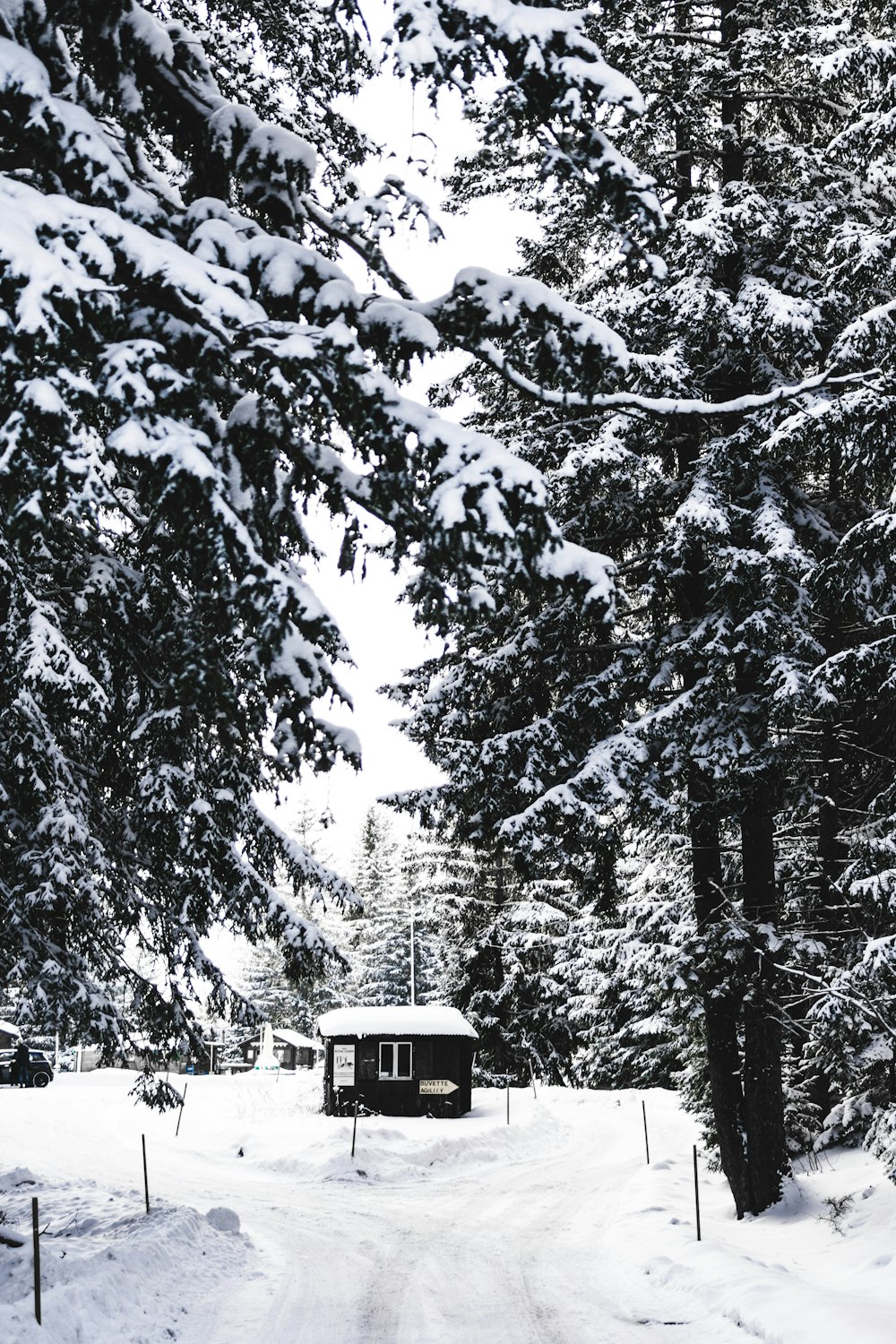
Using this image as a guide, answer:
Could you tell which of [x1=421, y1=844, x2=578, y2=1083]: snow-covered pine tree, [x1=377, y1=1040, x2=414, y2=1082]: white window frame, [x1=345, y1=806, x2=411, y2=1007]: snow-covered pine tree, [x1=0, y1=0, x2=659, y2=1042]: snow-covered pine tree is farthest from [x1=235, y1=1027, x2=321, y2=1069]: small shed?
[x1=0, y1=0, x2=659, y2=1042]: snow-covered pine tree

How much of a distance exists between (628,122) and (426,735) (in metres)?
7.97

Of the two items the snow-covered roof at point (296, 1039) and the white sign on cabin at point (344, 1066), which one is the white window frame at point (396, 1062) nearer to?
the white sign on cabin at point (344, 1066)

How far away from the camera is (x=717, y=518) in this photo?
36.0 feet

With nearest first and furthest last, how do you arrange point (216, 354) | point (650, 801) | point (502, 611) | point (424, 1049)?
point (216, 354) < point (650, 801) < point (502, 611) < point (424, 1049)

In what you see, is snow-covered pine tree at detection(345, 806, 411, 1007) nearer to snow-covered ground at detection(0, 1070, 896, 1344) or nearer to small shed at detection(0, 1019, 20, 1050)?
small shed at detection(0, 1019, 20, 1050)

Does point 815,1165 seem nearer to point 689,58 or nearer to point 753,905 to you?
point 753,905

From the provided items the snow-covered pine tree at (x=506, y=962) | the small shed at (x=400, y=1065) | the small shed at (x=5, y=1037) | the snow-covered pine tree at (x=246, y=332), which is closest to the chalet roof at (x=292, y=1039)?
the small shed at (x=5, y=1037)

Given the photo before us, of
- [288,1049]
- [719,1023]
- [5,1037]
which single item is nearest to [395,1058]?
[719,1023]

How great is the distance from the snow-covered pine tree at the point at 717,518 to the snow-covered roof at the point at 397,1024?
63.5ft

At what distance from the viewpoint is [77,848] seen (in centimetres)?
891

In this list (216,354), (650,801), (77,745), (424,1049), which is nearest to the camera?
(216,354)

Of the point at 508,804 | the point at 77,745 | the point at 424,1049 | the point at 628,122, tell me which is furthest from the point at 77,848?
→ the point at 424,1049

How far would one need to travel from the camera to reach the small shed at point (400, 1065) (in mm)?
31000

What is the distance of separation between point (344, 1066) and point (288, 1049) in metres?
35.2
